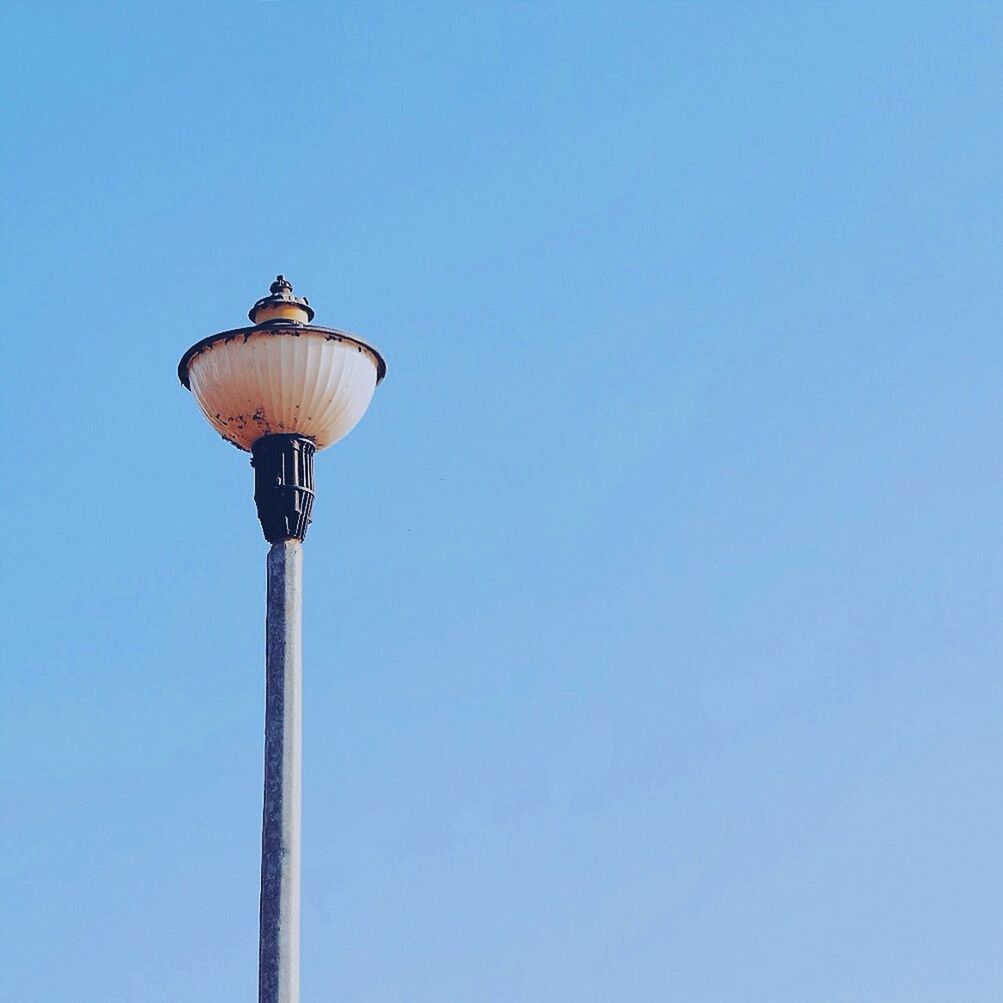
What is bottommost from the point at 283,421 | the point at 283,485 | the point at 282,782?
the point at 282,782

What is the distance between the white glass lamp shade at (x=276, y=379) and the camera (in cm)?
1277

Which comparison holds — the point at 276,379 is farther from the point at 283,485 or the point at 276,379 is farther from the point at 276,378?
the point at 283,485

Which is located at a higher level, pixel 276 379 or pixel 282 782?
pixel 276 379

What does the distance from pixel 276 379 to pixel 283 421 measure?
267 mm

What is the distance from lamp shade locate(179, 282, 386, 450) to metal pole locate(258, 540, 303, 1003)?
0.68m

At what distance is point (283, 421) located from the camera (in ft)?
42.6

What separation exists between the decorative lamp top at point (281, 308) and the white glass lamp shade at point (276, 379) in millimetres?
220

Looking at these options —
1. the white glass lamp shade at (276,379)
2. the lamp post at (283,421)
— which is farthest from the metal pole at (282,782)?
the white glass lamp shade at (276,379)

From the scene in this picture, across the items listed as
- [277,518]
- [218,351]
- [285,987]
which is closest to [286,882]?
[285,987]

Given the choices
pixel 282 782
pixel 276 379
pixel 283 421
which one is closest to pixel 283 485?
pixel 283 421

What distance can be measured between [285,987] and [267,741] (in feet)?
4.21

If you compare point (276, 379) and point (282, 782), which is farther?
point (276, 379)

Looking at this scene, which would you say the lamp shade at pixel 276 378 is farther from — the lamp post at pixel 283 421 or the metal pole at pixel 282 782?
the metal pole at pixel 282 782

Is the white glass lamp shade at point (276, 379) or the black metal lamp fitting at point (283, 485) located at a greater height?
the white glass lamp shade at point (276, 379)
